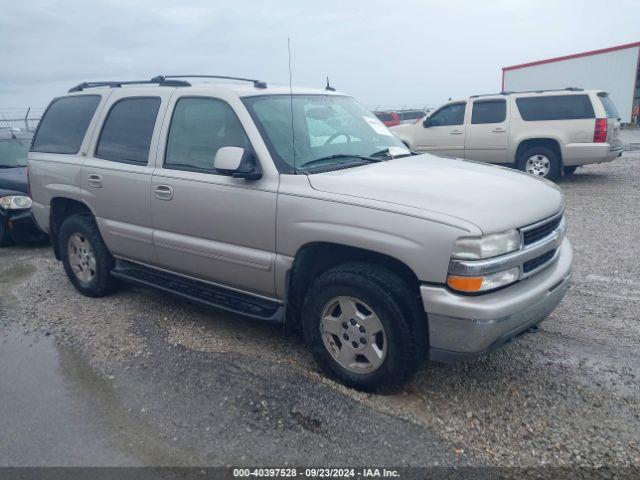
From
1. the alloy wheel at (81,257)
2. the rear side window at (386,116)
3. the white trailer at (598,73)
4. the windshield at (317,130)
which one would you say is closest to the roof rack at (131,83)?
the windshield at (317,130)

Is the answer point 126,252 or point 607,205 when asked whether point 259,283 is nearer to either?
point 126,252

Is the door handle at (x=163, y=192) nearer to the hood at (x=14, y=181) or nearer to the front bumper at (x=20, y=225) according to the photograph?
the front bumper at (x=20, y=225)

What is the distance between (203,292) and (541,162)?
8.57m

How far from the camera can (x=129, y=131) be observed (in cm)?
460

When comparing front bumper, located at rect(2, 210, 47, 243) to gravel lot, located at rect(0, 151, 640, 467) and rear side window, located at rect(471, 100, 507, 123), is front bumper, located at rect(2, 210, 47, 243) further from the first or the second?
rear side window, located at rect(471, 100, 507, 123)

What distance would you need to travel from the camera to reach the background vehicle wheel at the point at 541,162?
10.5 m

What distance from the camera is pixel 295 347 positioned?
406 cm

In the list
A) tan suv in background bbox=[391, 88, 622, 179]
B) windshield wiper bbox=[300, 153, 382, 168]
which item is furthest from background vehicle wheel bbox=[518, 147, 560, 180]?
windshield wiper bbox=[300, 153, 382, 168]

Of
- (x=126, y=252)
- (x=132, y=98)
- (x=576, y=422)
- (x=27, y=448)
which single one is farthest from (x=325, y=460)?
(x=132, y=98)

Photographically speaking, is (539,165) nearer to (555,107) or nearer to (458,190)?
(555,107)

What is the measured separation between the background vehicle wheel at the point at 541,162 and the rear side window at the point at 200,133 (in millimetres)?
8177

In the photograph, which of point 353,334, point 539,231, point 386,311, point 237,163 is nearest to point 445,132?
point 539,231

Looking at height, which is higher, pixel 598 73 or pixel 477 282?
pixel 598 73

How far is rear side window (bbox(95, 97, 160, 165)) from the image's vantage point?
4406mm
